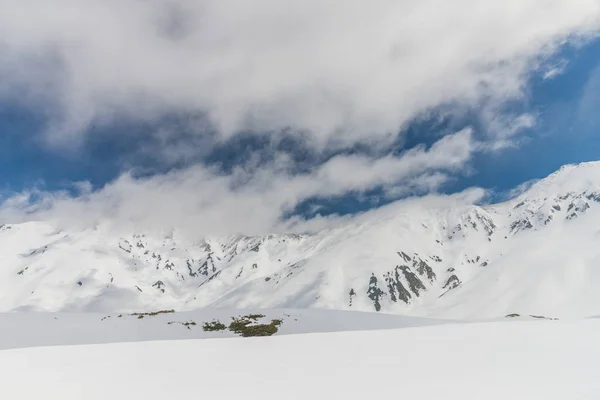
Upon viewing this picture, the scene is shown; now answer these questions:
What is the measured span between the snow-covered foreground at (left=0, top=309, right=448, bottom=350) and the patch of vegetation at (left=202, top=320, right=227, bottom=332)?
362 mm

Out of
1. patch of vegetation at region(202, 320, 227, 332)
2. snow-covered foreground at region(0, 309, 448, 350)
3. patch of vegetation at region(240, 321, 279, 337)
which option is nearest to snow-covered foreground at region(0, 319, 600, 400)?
patch of vegetation at region(240, 321, 279, 337)

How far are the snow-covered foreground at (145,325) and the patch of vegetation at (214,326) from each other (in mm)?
362

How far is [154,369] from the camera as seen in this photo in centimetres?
1120

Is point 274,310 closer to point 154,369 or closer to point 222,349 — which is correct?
point 222,349

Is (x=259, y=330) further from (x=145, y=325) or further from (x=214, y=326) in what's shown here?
(x=145, y=325)

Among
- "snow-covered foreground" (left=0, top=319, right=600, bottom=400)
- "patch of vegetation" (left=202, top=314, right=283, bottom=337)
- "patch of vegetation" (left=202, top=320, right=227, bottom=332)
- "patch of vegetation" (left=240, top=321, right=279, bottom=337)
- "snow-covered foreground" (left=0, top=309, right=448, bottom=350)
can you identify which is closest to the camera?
"snow-covered foreground" (left=0, top=319, right=600, bottom=400)

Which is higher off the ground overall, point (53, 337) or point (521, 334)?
point (53, 337)

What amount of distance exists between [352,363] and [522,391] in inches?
188

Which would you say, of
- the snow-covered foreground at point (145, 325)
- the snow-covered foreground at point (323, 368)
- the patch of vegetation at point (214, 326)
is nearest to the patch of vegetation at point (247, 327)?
the patch of vegetation at point (214, 326)

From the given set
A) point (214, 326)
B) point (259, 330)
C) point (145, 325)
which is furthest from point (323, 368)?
point (145, 325)

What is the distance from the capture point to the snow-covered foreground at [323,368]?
9.10m

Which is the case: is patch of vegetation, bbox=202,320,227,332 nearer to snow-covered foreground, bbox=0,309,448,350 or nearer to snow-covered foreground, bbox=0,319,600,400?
snow-covered foreground, bbox=0,309,448,350

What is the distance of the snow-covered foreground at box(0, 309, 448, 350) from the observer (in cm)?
1795

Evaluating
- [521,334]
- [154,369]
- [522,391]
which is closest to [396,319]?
[521,334]
